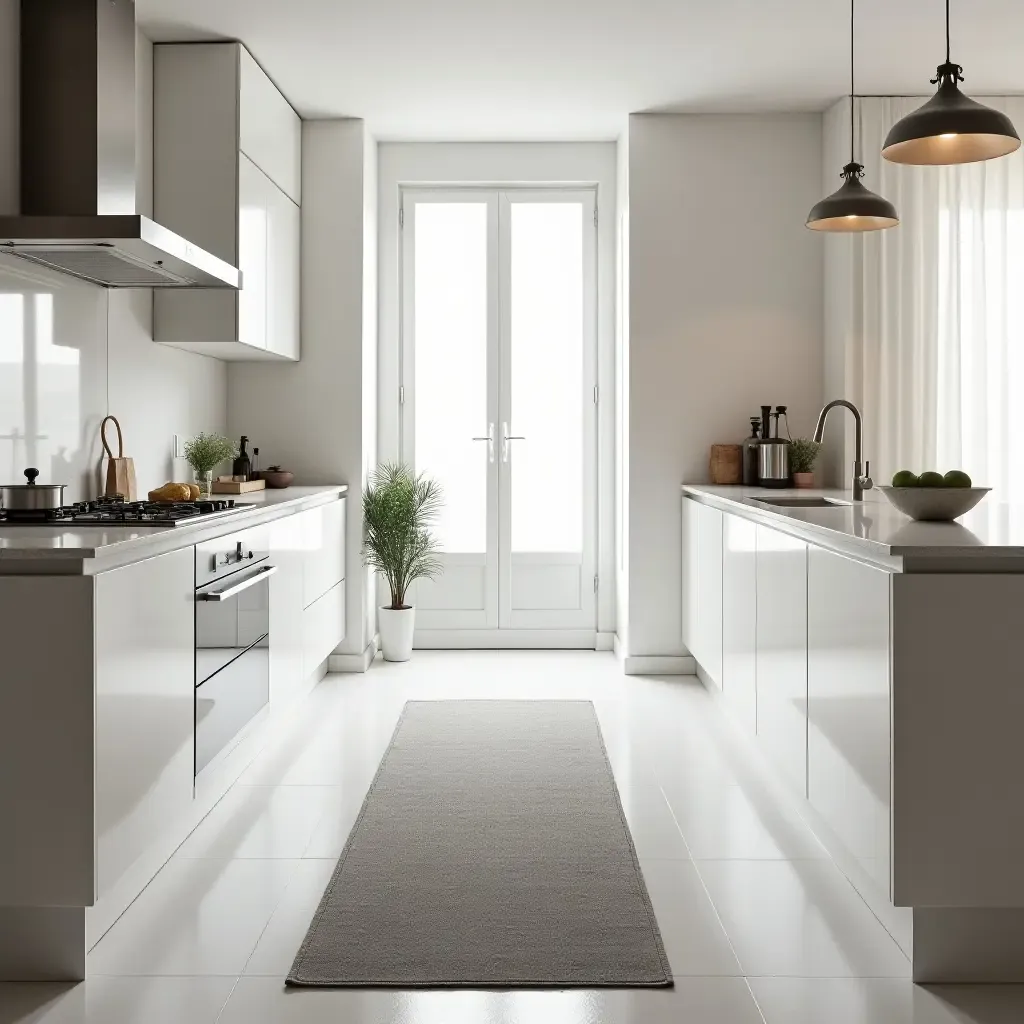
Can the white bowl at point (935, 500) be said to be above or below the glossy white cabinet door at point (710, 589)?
above

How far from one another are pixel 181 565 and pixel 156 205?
2.15m

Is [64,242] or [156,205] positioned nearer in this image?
[64,242]

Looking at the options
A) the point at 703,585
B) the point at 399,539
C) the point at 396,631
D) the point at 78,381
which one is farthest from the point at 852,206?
the point at 396,631

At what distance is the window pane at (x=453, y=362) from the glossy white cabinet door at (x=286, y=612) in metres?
1.77

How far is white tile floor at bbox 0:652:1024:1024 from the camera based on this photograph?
2127 mm

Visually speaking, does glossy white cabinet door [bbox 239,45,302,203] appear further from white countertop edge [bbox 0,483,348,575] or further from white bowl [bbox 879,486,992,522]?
white bowl [bbox 879,486,992,522]

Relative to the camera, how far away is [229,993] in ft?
7.18

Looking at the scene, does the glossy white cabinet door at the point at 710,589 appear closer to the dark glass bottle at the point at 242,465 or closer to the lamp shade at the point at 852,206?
the lamp shade at the point at 852,206

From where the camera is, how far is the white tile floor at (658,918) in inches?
83.7

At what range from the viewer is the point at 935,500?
8.42ft

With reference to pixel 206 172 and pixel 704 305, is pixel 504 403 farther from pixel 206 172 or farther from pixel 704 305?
pixel 206 172

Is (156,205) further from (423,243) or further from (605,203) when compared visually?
(605,203)

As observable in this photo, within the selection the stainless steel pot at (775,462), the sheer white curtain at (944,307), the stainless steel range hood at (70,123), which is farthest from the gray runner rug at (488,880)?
the sheer white curtain at (944,307)

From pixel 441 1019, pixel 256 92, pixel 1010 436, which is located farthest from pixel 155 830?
pixel 1010 436
